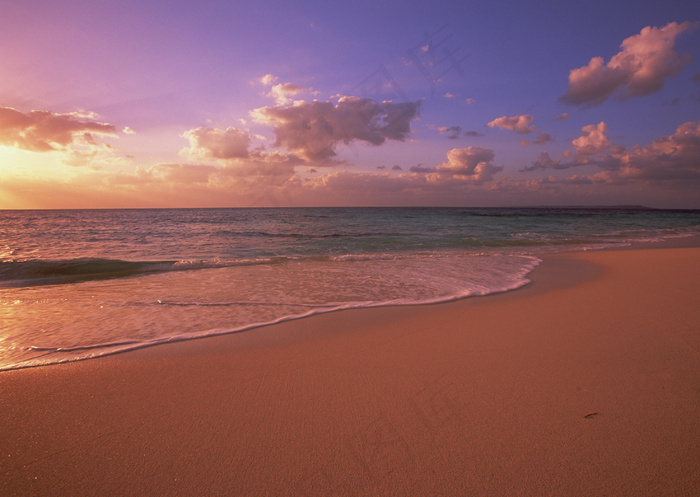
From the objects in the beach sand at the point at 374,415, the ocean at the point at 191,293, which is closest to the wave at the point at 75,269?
the ocean at the point at 191,293

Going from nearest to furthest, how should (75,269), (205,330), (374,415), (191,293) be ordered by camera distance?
(374,415) → (205,330) → (191,293) → (75,269)

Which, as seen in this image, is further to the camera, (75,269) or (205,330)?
(75,269)

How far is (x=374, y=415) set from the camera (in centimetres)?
237

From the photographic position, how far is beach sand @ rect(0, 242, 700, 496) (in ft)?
5.99

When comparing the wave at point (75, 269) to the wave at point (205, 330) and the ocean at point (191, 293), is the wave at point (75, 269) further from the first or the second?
the wave at point (205, 330)

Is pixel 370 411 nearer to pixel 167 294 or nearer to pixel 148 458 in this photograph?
pixel 148 458

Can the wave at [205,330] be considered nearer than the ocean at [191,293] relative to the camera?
Yes

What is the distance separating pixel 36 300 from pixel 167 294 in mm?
2293

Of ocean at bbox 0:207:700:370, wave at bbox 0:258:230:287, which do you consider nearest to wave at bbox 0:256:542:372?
ocean at bbox 0:207:700:370

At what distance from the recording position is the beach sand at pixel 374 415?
5.99 ft

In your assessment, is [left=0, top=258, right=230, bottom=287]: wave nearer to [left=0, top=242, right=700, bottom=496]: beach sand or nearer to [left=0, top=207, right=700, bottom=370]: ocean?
[left=0, top=207, right=700, bottom=370]: ocean

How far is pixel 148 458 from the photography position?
2.01 meters

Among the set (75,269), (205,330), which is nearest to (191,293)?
(205,330)

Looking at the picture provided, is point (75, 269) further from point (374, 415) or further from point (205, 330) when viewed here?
point (374, 415)
